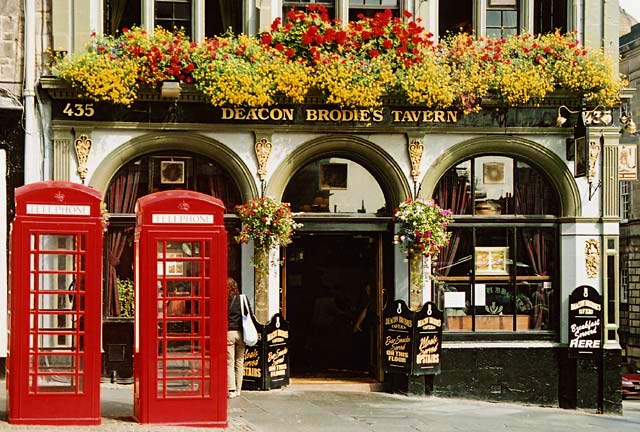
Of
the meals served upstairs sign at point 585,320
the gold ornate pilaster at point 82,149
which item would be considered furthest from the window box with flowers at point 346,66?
the meals served upstairs sign at point 585,320

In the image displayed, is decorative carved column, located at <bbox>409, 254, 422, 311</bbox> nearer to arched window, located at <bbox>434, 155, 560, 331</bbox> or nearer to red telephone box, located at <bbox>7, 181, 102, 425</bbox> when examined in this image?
arched window, located at <bbox>434, 155, 560, 331</bbox>

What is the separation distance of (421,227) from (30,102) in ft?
20.7

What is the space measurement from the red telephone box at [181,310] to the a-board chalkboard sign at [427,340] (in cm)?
522

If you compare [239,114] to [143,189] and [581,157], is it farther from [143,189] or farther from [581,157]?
[581,157]

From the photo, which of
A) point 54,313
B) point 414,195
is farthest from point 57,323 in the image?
point 414,195

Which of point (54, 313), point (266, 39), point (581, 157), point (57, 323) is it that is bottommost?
point (57, 323)

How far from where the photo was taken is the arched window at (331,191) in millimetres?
17016

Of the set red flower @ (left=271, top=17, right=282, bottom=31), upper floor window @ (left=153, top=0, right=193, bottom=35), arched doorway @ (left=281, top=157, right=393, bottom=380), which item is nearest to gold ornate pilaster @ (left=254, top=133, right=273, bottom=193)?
arched doorway @ (left=281, top=157, right=393, bottom=380)

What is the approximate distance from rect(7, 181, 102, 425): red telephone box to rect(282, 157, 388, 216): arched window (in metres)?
5.84

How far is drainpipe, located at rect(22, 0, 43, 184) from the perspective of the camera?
15.9 meters

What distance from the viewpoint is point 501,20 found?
57.2 feet

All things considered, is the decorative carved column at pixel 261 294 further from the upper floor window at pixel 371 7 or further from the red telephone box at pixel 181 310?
the red telephone box at pixel 181 310

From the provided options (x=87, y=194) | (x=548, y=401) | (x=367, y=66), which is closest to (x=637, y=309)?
(x=548, y=401)

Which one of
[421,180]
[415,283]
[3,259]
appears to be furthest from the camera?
[421,180]
